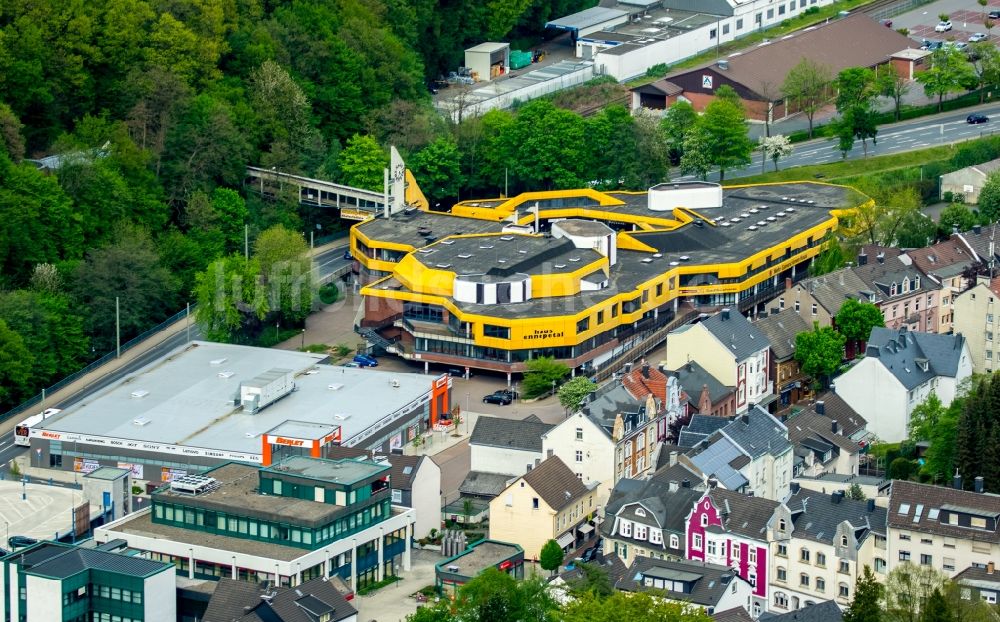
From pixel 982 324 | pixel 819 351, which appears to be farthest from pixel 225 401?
pixel 982 324

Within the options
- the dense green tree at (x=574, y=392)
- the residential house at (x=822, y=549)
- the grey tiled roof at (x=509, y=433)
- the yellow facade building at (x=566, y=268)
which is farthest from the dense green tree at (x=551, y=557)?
the yellow facade building at (x=566, y=268)

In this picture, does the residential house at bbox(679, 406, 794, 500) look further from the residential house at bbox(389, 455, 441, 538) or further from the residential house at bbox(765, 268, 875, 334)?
the residential house at bbox(765, 268, 875, 334)

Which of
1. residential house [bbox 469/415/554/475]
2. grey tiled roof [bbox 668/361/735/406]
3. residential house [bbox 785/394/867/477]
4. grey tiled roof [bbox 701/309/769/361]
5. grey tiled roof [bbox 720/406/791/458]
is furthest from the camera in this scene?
grey tiled roof [bbox 701/309/769/361]

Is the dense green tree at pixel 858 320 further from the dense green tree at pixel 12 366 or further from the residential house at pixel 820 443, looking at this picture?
the dense green tree at pixel 12 366

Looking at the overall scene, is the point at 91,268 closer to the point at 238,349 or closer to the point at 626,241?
the point at 238,349

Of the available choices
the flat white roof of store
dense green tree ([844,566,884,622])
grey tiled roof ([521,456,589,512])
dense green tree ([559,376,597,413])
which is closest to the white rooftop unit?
the flat white roof of store

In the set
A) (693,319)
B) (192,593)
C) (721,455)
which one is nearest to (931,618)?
(721,455)

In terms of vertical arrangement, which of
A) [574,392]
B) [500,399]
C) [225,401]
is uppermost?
[574,392]

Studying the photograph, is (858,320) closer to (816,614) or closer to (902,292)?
(902,292)
